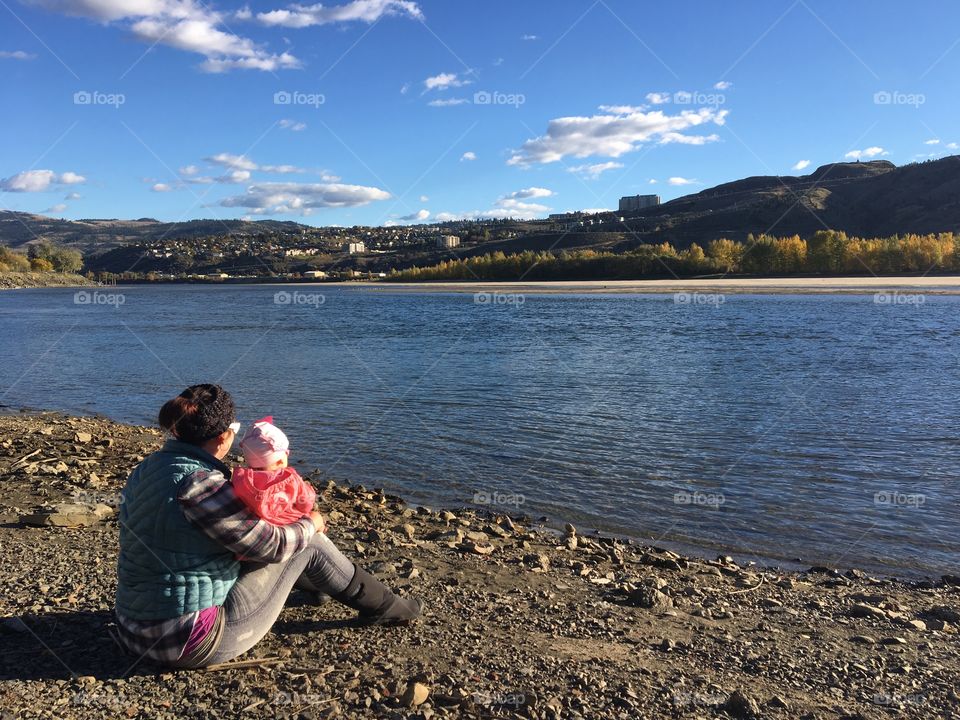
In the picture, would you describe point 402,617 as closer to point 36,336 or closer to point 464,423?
point 464,423

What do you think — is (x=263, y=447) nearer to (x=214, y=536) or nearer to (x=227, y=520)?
(x=227, y=520)

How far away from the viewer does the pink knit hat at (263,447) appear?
3996mm

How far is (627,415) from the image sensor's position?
15.6 metres

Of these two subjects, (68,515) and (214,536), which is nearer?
(214,536)

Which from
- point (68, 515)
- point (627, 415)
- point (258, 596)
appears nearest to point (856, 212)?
point (627, 415)

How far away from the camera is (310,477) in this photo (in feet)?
36.4

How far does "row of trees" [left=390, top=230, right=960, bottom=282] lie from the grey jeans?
93.1 m

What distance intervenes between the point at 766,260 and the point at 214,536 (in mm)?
99572

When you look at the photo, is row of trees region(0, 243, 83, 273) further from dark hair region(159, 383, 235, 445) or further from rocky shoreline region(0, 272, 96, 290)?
dark hair region(159, 383, 235, 445)

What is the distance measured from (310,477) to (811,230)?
485 feet

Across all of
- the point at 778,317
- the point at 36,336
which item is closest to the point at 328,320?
the point at 36,336

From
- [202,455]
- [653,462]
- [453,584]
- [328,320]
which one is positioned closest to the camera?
[202,455]

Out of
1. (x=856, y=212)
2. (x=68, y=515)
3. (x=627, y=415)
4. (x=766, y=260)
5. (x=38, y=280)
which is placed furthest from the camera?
(x=856, y=212)

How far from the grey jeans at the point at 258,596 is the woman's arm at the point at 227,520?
0.33m
